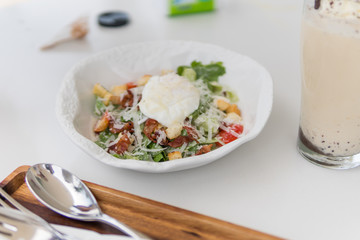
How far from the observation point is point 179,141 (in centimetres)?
100

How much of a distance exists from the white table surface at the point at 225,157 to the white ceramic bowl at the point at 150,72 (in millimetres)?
92

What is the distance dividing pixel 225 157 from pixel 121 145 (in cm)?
28

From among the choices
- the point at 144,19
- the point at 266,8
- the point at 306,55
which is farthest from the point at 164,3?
→ the point at 306,55

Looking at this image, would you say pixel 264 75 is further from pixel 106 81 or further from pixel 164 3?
pixel 164 3

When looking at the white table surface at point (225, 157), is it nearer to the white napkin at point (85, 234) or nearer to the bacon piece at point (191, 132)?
the bacon piece at point (191, 132)

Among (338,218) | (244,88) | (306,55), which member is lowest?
(338,218)

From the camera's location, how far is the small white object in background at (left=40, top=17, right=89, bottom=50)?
67.9 inches

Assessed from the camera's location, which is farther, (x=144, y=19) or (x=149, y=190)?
(x=144, y=19)

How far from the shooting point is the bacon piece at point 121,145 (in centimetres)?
99

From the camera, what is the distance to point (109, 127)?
1.09 m

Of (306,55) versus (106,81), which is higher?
(306,55)

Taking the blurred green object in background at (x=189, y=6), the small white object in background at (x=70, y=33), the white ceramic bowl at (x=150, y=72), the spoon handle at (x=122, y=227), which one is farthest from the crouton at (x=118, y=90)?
the blurred green object in background at (x=189, y=6)

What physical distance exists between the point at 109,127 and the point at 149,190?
0.25m

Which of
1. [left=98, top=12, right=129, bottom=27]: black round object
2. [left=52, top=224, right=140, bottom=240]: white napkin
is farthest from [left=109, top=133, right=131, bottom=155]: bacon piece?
[left=98, top=12, right=129, bottom=27]: black round object
